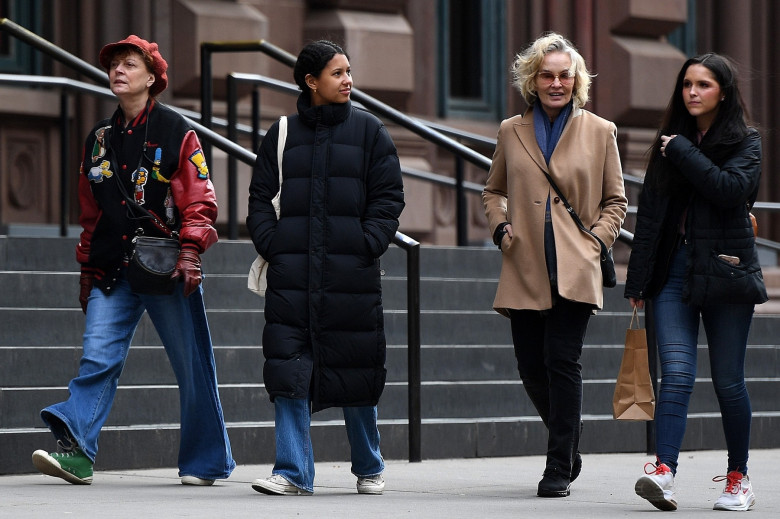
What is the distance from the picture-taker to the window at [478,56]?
49.9 ft

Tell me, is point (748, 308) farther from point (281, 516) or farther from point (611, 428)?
point (611, 428)

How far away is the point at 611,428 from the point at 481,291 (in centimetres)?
134

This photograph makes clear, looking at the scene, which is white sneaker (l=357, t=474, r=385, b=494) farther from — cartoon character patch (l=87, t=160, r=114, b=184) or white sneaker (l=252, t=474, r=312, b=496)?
cartoon character patch (l=87, t=160, r=114, b=184)

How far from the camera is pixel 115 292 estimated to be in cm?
727

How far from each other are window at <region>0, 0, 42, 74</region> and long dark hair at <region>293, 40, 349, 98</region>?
5.91m

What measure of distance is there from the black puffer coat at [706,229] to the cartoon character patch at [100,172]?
2180 millimetres

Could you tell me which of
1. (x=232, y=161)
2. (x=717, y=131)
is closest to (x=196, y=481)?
(x=717, y=131)

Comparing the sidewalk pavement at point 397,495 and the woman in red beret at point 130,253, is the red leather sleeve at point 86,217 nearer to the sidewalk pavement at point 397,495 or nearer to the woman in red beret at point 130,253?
the woman in red beret at point 130,253

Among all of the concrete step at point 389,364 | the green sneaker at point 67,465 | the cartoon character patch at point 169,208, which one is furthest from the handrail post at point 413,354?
the green sneaker at point 67,465

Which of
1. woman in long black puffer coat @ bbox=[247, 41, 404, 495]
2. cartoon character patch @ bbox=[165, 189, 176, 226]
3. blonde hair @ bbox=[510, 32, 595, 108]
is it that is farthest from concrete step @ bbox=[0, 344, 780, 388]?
blonde hair @ bbox=[510, 32, 595, 108]

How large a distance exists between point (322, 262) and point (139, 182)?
2.94 feet

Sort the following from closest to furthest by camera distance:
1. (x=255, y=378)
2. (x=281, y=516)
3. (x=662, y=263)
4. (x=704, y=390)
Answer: (x=281, y=516)
(x=662, y=263)
(x=255, y=378)
(x=704, y=390)

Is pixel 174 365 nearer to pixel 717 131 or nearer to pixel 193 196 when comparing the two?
pixel 193 196

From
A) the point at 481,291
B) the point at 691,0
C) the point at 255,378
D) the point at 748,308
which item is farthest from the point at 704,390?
the point at 691,0
